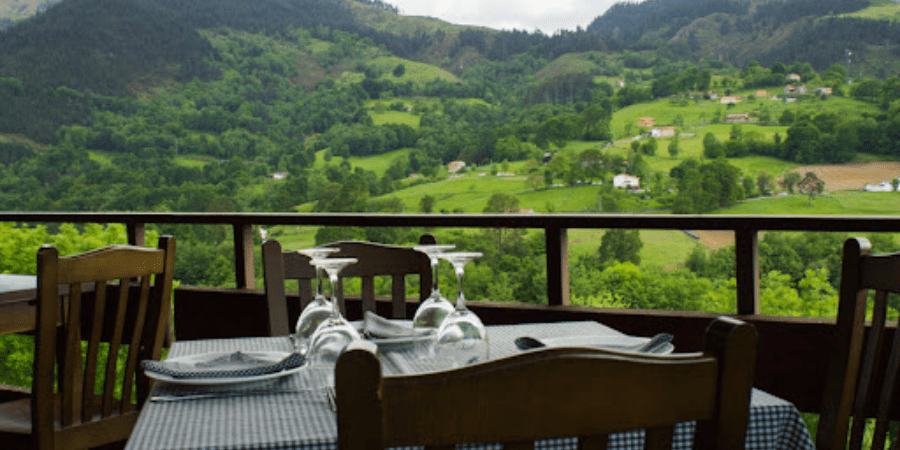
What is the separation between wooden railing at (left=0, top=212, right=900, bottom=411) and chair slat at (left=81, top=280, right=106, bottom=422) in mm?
1349

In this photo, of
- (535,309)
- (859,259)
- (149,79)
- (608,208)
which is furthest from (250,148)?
(859,259)

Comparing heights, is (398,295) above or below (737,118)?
below

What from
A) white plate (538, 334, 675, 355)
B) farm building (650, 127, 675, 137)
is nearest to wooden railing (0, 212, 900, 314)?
white plate (538, 334, 675, 355)

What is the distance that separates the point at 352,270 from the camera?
6.50 feet

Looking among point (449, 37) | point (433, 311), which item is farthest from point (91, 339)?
point (449, 37)

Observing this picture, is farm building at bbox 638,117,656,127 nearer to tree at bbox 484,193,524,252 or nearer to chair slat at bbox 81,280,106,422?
tree at bbox 484,193,524,252

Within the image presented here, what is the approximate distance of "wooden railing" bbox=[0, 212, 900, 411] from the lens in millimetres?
2387

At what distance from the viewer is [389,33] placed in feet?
111

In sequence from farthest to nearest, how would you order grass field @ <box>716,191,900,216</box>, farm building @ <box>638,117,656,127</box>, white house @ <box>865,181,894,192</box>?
1. farm building @ <box>638,117,656,127</box>
2. grass field @ <box>716,191,900,216</box>
3. white house @ <box>865,181,894,192</box>

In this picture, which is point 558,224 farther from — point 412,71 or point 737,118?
point 412,71

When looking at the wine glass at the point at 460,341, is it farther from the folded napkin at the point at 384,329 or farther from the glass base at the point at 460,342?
the folded napkin at the point at 384,329

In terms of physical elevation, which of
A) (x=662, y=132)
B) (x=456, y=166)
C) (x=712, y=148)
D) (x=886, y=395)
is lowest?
(x=886, y=395)

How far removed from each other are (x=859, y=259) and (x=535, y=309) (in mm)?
1527

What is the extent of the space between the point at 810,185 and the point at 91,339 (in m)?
24.2
